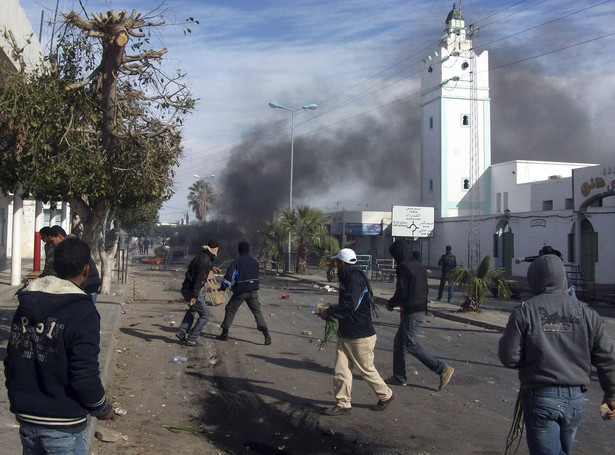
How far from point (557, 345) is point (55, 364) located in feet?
8.36

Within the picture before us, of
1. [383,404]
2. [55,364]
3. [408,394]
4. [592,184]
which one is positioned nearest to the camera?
[55,364]

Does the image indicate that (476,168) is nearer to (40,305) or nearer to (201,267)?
(201,267)

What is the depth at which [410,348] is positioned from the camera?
706cm

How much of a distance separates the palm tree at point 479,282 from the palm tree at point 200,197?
6596 centimetres

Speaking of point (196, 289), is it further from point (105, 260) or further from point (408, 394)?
point (105, 260)

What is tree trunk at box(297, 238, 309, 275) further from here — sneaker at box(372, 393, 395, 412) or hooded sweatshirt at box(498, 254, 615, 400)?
hooded sweatshirt at box(498, 254, 615, 400)

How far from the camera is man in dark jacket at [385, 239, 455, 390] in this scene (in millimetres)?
7047

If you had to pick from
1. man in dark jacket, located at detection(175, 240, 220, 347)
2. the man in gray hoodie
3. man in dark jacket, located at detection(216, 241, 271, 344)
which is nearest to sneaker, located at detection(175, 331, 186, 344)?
man in dark jacket, located at detection(175, 240, 220, 347)

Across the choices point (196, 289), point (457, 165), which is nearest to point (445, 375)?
point (196, 289)

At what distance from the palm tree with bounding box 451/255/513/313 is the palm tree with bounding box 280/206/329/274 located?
1504 cm

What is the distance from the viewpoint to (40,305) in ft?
9.20

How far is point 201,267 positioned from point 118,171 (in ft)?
6.37

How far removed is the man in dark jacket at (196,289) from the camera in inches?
373

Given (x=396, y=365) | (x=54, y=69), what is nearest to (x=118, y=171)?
(x=54, y=69)
